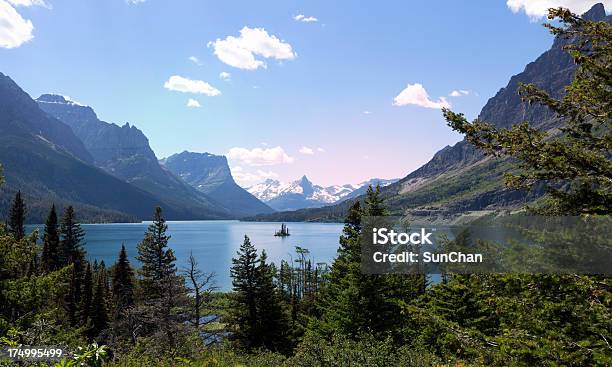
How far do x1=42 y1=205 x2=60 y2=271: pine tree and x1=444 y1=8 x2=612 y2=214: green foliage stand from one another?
66.8 metres

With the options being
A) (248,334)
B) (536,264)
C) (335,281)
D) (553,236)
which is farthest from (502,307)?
(248,334)

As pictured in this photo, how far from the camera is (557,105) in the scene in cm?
1015

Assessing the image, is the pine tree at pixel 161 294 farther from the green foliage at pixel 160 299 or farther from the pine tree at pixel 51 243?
the pine tree at pixel 51 243

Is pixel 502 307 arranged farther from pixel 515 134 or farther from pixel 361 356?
pixel 361 356

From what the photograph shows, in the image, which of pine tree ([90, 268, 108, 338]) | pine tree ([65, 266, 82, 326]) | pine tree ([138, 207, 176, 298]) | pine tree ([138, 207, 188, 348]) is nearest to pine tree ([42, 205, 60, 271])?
pine tree ([65, 266, 82, 326])

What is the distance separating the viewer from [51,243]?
61.8m

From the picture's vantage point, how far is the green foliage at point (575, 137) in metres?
9.22

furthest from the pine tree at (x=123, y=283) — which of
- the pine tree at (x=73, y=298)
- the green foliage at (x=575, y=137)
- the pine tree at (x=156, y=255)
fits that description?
the green foliage at (x=575, y=137)

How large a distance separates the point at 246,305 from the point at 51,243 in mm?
39494

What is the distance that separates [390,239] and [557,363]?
77.9ft

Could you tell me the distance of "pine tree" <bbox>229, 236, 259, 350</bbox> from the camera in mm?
39125

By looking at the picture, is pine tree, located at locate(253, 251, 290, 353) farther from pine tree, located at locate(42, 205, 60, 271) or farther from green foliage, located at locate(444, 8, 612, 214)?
pine tree, located at locate(42, 205, 60, 271)

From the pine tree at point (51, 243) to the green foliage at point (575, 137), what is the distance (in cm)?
6683

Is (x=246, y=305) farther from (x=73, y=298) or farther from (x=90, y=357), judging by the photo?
(x=90, y=357)
